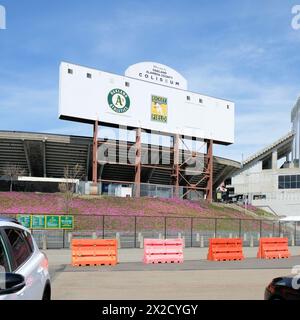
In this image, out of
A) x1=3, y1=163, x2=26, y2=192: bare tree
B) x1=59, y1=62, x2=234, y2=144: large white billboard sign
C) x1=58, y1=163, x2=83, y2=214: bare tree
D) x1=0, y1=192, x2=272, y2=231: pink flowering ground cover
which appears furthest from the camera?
x1=3, y1=163, x2=26, y2=192: bare tree

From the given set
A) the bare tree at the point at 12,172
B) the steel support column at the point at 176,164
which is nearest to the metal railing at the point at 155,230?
the steel support column at the point at 176,164

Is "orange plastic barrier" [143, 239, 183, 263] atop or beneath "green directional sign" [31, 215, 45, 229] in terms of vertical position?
beneath

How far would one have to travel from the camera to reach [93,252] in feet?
62.7

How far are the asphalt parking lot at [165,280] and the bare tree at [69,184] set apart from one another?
3251 centimetres

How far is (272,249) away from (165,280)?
11.1 metres

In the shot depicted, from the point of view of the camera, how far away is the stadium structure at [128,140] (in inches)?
2515

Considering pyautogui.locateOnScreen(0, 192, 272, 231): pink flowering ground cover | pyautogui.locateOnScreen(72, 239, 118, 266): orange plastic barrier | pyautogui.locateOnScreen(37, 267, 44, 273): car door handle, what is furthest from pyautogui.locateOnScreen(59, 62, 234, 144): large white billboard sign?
pyautogui.locateOnScreen(37, 267, 44, 273): car door handle

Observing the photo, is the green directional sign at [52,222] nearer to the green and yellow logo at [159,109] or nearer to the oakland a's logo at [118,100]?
the oakland a's logo at [118,100]

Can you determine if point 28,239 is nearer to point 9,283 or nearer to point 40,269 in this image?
point 40,269

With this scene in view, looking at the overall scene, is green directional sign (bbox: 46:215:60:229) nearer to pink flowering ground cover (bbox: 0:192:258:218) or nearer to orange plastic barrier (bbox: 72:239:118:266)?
orange plastic barrier (bbox: 72:239:118:266)

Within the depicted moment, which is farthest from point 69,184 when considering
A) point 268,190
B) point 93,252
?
point 93,252

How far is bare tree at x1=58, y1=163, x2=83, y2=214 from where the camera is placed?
53.1 m

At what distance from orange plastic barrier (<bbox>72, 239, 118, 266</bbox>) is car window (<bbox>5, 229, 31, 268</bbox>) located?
41.4ft
